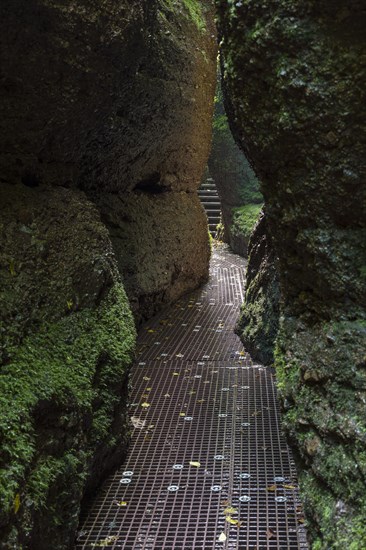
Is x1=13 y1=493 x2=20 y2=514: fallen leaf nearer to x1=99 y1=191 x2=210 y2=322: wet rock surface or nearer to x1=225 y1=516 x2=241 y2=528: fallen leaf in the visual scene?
x1=225 y1=516 x2=241 y2=528: fallen leaf

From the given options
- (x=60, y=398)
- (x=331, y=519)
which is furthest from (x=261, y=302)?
(x=331, y=519)

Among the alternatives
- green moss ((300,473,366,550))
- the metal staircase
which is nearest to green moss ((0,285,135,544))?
green moss ((300,473,366,550))

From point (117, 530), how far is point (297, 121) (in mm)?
2382

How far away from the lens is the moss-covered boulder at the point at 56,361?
3110 millimetres

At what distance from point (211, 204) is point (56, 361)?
1410 centimetres

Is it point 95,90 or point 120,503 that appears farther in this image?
point 95,90

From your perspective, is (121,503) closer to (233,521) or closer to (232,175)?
(233,521)

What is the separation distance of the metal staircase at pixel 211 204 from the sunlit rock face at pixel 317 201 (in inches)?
537

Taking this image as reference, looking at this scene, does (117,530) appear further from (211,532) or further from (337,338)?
(337,338)

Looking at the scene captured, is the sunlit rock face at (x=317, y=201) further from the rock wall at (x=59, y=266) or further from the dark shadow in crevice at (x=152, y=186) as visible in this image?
the dark shadow in crevice at (x=152, y=186)

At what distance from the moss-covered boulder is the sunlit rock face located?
1.22 m

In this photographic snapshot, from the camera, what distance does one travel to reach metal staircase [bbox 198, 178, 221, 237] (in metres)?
17.3

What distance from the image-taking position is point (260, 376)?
587 centimetres

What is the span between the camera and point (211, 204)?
57.8 feet
